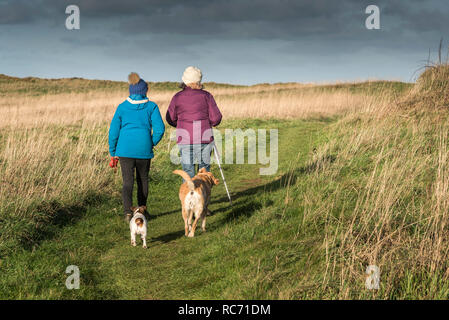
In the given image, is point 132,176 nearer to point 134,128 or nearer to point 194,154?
point 134,128

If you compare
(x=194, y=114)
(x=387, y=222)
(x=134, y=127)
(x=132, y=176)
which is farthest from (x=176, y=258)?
(x=387, y=222)

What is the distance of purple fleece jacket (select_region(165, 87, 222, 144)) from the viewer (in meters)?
7.11

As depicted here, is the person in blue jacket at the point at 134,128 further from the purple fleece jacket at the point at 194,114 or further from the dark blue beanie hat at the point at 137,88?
the purple fleece jacket at the point at 194,114

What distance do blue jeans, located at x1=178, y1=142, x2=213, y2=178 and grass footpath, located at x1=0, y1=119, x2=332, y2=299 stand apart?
1.01 metres

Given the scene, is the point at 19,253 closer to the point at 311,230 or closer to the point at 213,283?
the point at 213,283

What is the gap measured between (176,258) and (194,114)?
2472 millimetres

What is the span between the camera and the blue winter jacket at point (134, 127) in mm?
6863

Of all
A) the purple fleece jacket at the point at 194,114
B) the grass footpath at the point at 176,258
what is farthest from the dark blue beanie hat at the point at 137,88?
the grass footpath at the point at 176,258

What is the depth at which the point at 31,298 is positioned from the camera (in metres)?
4.48

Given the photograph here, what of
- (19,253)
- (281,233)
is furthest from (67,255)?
(281,233)

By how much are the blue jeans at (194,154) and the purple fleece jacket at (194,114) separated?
0.13 meters

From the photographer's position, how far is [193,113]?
7125mm

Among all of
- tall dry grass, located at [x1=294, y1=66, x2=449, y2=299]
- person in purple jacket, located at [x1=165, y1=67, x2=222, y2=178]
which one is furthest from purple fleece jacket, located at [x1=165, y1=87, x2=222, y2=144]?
tall dry grass, located at [x1=294, y1=66, x2=449, y2=299]

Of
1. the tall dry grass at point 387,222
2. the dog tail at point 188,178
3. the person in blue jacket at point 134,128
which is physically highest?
the person in blue jacket at point 134,128
